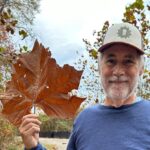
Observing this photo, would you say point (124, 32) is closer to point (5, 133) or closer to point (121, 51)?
point (121, 51)

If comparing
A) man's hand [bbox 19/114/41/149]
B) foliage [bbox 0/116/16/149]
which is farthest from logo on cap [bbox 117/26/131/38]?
foliage [bbox 0/116/16/149]

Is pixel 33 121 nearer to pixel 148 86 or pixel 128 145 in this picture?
pixel 128 145

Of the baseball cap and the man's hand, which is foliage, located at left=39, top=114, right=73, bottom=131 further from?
the man's hand

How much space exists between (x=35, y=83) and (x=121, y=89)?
0.42 metres

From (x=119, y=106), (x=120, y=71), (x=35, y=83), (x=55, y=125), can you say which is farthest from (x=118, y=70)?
(x=55, y=125)

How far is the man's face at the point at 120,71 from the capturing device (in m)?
2.20

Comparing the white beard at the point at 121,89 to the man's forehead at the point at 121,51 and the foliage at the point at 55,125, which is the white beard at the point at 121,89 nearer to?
the man's forehead at the point at 121,51

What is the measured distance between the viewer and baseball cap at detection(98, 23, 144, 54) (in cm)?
227

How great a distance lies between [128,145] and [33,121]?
0.48 metres

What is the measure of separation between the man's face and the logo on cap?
5 centimetres

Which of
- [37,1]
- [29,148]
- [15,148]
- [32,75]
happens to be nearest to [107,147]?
[29,148]

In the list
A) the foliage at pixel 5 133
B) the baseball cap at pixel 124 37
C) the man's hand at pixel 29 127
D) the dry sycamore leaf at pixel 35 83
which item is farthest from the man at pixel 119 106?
the foliage at pixel 5 133

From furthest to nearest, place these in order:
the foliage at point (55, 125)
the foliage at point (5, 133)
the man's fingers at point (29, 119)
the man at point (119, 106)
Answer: the foliage at point (55, 125) < the foliage at point (5, 133) < the man at point (119, 106) < the man's fingers at point (29, 119)

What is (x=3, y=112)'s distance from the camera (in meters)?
1.99
